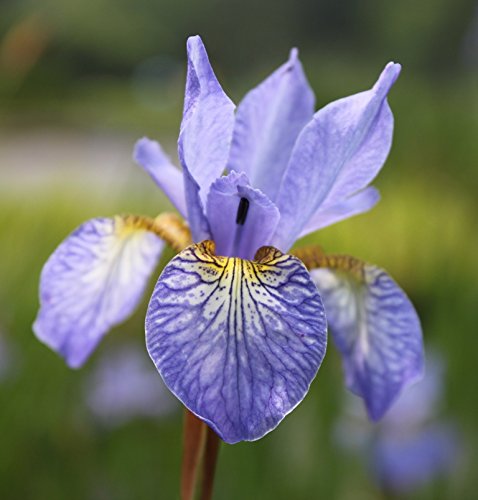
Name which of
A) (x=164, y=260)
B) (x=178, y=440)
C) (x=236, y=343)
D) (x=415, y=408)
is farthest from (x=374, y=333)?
(x=164, y=260)

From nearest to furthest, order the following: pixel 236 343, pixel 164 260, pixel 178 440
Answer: pixel 236 343
pixel 178 440
pixel 164 260

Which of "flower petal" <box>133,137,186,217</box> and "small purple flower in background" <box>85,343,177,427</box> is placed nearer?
"flower petal" <box>133,137,186,217</box>

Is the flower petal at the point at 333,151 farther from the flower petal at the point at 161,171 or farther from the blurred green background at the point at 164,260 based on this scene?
the blurred green background at the point at 164,260

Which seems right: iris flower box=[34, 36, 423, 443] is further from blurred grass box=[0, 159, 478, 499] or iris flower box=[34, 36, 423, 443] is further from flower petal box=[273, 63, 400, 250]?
blurred grass box=[0, 159, 478, 499]

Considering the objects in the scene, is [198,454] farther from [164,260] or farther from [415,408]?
[164,260]

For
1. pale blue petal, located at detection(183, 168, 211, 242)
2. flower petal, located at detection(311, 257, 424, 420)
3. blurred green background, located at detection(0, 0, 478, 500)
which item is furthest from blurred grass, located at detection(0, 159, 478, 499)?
pale blue petal, located at detection(183, 168, 211, 242)

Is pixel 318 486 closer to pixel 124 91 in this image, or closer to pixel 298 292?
pixel 298 292
